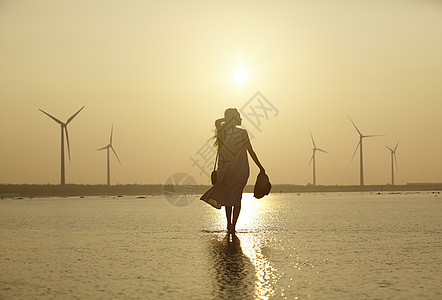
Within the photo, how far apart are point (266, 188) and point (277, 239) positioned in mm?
1494

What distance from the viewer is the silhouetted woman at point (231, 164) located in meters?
12.5

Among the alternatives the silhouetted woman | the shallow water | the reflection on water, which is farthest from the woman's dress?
the reflection on water

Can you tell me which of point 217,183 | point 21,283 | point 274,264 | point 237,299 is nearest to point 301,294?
point 237,299

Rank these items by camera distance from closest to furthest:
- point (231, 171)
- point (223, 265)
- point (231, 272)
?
point (231, 272)
point (223, 265)
point (231, 171)

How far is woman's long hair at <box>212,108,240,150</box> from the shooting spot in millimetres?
12773

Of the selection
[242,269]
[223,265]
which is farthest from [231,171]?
[242,269]

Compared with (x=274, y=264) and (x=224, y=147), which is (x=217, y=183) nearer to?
(x=224, y=147)

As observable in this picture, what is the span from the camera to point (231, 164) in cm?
1262

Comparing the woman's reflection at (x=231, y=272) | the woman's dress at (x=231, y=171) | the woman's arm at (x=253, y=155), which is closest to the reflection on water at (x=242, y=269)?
the woman's reflection at (x=231, y=272)

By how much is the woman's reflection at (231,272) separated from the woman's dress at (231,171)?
143 cm

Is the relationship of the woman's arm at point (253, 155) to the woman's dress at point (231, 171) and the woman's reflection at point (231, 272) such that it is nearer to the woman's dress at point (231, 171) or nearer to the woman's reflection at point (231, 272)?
the woman's dress at point (231, 171)

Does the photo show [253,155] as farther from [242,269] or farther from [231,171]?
[242,269]

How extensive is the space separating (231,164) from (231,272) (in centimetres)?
512

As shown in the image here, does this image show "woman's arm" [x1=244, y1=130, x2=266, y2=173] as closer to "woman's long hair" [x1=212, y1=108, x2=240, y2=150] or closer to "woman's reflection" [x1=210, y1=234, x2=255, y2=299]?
"woman's long hair" [x1=212, y1=108, x2=240, y2=150]
